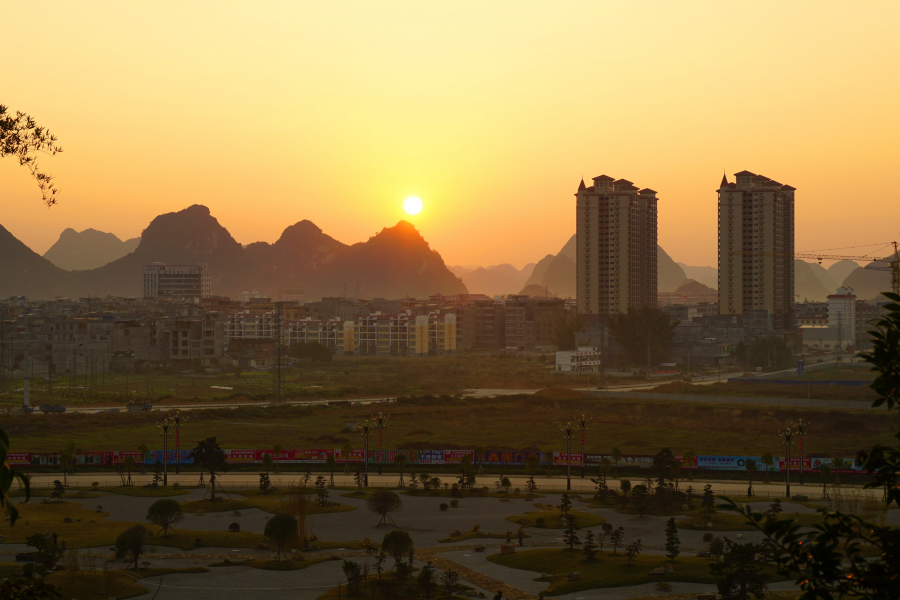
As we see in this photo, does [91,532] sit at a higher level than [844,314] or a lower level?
lower

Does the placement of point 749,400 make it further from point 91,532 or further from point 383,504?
point 91,532

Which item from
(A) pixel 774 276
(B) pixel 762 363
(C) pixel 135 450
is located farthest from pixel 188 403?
(A) pixel 774 276

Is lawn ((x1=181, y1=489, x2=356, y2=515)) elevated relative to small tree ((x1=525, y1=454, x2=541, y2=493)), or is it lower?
lower

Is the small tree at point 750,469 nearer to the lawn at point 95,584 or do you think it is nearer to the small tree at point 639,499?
the small tree at point 639,499

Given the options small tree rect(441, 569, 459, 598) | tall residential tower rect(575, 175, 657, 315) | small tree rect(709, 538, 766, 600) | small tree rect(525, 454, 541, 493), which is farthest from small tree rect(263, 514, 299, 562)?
tall residential tower rect(575, 175, 657, 315)

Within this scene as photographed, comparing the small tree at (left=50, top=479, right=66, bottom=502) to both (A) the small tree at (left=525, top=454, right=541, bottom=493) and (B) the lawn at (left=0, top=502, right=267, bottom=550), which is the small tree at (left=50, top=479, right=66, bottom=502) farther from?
(A) the small tree at (left=525, top=454, right=541, bottom=493)

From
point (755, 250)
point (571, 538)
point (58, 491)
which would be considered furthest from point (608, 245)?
point (571, 538)

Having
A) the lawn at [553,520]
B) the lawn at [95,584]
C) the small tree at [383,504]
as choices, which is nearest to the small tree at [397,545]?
the small tree at [383,504]
